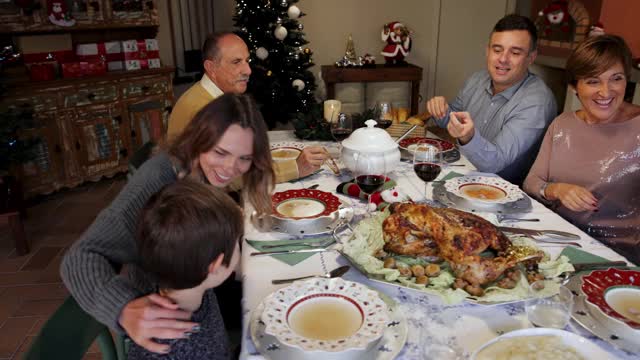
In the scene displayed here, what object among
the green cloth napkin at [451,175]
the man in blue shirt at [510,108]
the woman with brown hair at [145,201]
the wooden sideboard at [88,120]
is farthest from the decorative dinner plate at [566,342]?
the wooden sideboard at [88,120]

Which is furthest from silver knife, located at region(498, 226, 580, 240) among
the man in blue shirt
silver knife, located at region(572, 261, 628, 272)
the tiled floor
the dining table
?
the tiled floor

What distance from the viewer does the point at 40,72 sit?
3.59 metres

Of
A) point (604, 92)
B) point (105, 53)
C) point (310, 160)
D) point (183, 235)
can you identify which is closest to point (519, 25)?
point (604, 92)

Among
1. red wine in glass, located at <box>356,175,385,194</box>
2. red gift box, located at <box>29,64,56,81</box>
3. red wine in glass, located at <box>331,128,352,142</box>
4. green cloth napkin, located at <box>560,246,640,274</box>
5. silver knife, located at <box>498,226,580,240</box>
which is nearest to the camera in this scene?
green cloth napkin, located at <box>560,246,640,274</box>

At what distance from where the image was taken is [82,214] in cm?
353

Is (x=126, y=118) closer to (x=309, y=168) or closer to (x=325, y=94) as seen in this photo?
(x=325, y=94)

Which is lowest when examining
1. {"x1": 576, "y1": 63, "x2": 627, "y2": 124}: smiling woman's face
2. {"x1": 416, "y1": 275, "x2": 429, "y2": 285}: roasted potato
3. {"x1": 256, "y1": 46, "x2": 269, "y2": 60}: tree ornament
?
{"x1": 416, "y1": 275, "x2": 429, "y2": 285}: roasted potato

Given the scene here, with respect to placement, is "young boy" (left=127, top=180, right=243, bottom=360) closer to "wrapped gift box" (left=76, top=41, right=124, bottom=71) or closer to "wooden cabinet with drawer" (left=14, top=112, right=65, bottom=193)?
"wooden cabinet with drawer" (left=14, top=112, right=65, bottom=193)

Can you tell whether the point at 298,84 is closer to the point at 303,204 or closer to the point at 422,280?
the point at 303,204

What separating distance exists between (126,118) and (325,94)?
2008 mm

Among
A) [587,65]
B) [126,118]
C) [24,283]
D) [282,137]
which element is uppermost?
[587,65]

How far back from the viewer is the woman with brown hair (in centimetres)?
99

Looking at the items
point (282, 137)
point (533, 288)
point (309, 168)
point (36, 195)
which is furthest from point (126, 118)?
point (533, 288)

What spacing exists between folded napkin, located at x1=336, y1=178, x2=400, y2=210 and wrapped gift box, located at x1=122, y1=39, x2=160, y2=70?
9.75 feet
